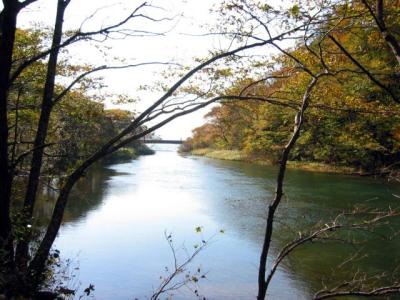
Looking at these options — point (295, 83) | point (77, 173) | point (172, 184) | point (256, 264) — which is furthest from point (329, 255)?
point (172, 184)

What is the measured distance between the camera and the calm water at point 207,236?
803 cm

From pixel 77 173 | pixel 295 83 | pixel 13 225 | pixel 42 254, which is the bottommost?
pixel 42 254

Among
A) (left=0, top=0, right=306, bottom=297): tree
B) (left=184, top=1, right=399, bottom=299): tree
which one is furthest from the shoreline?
(left=0, top=0, right=306, bottom=297): tree

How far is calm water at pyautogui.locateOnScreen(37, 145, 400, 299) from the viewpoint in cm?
803

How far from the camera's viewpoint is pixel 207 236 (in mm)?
11508

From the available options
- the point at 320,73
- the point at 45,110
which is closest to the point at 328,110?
the point at 320,73

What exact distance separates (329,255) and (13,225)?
23.1ft

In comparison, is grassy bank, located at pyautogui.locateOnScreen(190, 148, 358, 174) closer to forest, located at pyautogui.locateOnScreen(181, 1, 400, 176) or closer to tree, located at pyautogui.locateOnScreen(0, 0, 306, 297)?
forest, located at pyautogui.locateOnScreen(181, 1, 400, 176)

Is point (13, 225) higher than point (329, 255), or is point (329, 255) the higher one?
point (13, 225)

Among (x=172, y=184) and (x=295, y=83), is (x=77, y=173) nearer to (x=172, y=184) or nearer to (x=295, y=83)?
(x=295, y=83)

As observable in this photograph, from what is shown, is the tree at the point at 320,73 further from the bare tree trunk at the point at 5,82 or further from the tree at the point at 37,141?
the bare tree trunk at the point at 5,82

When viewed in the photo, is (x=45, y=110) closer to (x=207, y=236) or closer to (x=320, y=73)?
(x=320, y=73)

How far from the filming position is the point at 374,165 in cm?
2702

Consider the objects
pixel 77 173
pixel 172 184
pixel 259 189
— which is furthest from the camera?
pixel 172 184
